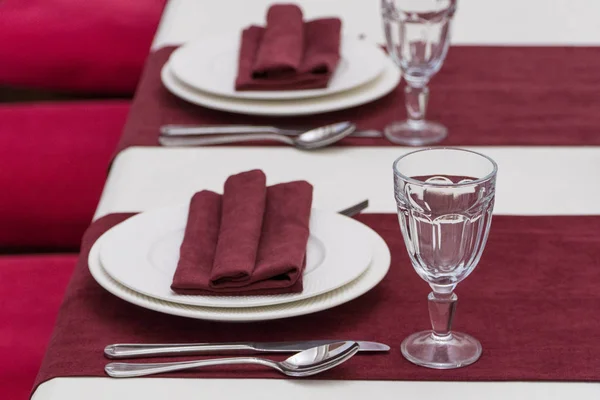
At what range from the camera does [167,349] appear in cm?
85

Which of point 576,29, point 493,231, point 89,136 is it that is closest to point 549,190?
point 493,231

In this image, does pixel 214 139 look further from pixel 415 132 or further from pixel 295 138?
pixel 415 132

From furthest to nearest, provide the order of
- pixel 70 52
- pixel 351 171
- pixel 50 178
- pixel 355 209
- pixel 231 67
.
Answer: pixel 70 52
pixel 50 178
pixel 231 67
pixel 351 171
pixel 355 209

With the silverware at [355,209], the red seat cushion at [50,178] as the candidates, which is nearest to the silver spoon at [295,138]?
the silverware at [355,209]

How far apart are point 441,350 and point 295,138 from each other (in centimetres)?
49

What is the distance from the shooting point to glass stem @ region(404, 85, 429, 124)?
130 cm

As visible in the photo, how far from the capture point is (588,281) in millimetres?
947

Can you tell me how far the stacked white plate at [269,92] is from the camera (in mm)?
1347

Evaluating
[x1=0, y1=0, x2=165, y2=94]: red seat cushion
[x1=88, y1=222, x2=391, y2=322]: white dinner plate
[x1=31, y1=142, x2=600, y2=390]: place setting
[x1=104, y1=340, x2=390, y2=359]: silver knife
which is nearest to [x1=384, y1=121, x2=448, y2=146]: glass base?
[x1=31, y1=142, x2=600, y2=390]: place setting

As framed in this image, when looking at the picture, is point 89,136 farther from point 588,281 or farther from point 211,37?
point 588,281

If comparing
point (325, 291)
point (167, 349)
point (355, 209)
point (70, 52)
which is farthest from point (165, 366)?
point (70, 52)

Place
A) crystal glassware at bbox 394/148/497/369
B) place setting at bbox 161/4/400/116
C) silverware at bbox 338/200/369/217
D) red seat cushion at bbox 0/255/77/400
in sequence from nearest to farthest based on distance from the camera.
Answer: crystal glassware at bbox 394/148/497/369 → silverware at bbox 338/200/369/217 → red seat cushion at bbox 0/255/77/400 → place setting at bbox 161/4/400/116

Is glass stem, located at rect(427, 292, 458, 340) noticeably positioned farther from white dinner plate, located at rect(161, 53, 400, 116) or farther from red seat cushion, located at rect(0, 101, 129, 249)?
red seat cushion, located at rect(0, 101, 129, 249)

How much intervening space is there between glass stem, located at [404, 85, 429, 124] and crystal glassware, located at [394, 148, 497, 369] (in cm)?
47
